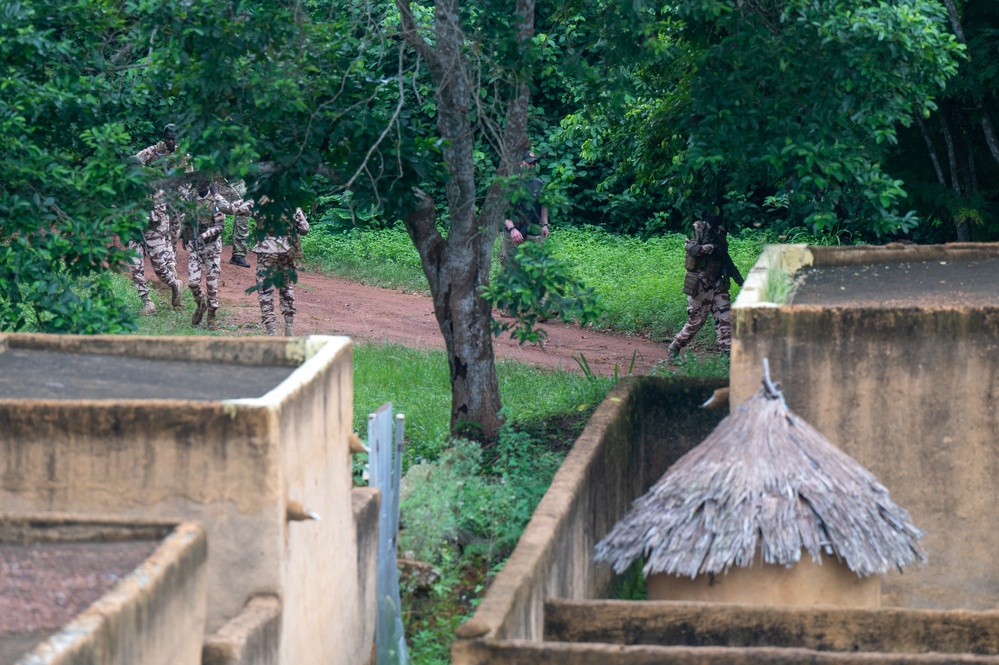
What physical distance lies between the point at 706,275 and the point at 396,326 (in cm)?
399

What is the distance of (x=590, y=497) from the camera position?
749cm

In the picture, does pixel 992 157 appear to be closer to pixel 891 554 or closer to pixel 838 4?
pixel 838 4

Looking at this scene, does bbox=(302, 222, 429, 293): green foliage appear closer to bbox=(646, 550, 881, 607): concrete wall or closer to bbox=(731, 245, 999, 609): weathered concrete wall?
bbox=(731, 245, 999, 609): weathered concrete wall

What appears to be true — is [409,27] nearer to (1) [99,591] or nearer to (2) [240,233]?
(1) [99,591]

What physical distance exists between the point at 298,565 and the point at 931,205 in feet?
28.3

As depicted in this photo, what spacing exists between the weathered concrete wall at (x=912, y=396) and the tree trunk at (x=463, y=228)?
2.99 metres

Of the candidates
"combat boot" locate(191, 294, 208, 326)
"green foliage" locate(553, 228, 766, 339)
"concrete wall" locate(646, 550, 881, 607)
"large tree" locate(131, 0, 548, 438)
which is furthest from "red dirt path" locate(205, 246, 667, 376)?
"concrete wall" locate(646, 550, 881, 607)

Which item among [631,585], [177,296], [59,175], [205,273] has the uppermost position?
[59,175]

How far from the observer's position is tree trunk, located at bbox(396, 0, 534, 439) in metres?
8.66

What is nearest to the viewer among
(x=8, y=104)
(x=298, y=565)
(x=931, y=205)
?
(x=298, y=565)

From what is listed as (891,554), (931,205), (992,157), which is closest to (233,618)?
(891,554)

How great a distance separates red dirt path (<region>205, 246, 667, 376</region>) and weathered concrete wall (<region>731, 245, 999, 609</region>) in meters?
6.06

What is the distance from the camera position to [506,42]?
326 inches

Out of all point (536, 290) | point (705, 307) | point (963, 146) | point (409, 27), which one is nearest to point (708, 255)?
point (705, 307)
